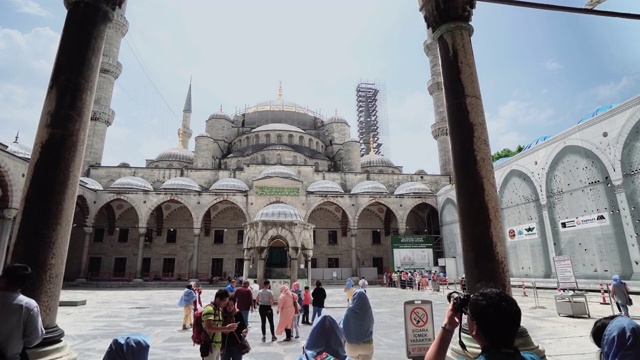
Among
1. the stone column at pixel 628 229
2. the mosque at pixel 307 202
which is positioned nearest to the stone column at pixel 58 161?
the mosque at pixel 307 202

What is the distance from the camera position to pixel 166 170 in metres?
27.9

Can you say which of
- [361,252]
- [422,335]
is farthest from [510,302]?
[361,252]

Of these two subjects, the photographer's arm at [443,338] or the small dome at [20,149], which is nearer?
the photographer's arm at [443,338]

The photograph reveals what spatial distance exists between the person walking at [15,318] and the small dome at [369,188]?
23373mm

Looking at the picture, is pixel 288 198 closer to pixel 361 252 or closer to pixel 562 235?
pixel 361 252

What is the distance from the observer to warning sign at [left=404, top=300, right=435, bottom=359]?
3.86 m

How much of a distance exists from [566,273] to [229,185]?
20.6m

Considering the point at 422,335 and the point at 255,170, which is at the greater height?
the point at 255,170

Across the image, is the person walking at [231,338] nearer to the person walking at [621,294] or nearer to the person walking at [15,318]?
the person walking at [15,318]

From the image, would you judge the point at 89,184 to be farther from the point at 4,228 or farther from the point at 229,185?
the point at 229,185

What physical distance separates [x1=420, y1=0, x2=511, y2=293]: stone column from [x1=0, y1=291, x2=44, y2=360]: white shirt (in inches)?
143

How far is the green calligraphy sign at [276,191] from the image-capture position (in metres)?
23.4

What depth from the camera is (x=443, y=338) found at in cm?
146

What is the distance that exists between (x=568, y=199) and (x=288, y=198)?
15768 mm
